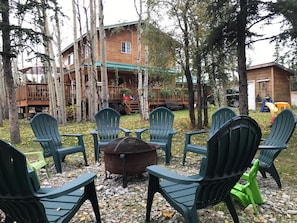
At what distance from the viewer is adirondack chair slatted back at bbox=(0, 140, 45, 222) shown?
172 centimetres

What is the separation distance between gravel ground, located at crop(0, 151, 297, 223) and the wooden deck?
10185 millimetres

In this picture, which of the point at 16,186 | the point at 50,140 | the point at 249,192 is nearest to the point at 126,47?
the point at 50,140

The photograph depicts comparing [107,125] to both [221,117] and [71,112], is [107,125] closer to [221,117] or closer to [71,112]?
[221,117]

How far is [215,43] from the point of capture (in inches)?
258

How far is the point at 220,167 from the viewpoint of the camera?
2.03 meters

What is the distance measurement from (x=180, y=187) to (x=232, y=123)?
953 mm

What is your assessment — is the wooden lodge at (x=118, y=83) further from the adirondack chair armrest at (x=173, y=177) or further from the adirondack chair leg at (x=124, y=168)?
the adirondack chair armrest at (x=173, y=177)

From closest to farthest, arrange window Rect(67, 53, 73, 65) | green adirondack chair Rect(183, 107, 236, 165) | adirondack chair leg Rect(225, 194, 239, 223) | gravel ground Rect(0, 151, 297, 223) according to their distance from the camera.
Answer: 1. adirondack chair leg Rect(225, 194, 239, 223)
2. gravel ground Rect(0, 151, 297, 223)
3. green adirondack chair Rect(183, 107, 236, 165)
4. window Rect(67, 53, 73, 65)

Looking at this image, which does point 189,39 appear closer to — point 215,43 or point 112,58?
point 215,43

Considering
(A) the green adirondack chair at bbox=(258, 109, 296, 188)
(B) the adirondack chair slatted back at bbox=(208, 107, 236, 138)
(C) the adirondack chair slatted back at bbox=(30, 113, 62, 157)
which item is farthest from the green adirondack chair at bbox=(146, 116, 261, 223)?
(C) the adirondack chair slatted back at bbox=(30, 113, 62, 157)

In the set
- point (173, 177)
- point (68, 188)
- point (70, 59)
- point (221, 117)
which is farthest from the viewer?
point (70, 59)

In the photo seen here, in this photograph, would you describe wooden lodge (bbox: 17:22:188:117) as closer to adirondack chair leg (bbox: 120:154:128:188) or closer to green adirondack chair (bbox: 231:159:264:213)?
adirondack chair leg (bbox: 120:154:128:188)

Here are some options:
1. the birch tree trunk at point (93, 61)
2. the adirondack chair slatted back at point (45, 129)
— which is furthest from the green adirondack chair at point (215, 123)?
the birch tree trunk at point (93, 61)

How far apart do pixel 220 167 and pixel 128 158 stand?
6.19 ft
